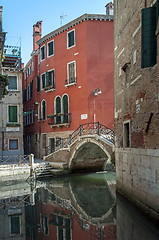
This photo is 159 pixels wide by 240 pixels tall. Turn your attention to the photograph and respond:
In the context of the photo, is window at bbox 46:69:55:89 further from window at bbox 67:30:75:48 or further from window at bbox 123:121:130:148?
window at bbox 123:121:130:148

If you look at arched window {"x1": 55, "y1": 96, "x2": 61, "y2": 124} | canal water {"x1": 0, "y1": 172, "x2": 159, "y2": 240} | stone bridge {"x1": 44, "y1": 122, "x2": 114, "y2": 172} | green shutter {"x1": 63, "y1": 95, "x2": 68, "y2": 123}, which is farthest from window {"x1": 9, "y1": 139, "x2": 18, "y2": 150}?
canal water {"x1": 0, "y1": 172, "x2": 159, "y2": 240}

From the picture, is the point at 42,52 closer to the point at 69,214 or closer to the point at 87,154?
the point at 87,154

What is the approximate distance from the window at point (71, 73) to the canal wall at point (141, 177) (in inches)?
371

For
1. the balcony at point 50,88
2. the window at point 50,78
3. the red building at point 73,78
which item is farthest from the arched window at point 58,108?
the window at point 50,78

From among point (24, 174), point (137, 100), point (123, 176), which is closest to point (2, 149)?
point (24, 174)

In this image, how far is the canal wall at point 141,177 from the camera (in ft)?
25.1

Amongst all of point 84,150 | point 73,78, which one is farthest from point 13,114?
point 84,150

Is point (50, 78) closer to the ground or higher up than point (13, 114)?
higher up

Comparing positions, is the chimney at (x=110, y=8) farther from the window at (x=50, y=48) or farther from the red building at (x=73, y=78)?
the window at (x=50, y=48)

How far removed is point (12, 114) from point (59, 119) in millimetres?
4551

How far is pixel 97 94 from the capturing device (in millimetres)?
18578

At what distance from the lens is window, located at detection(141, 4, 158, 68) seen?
759 cm

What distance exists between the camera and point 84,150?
1838 centimetres

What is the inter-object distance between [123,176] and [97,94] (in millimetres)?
8602
